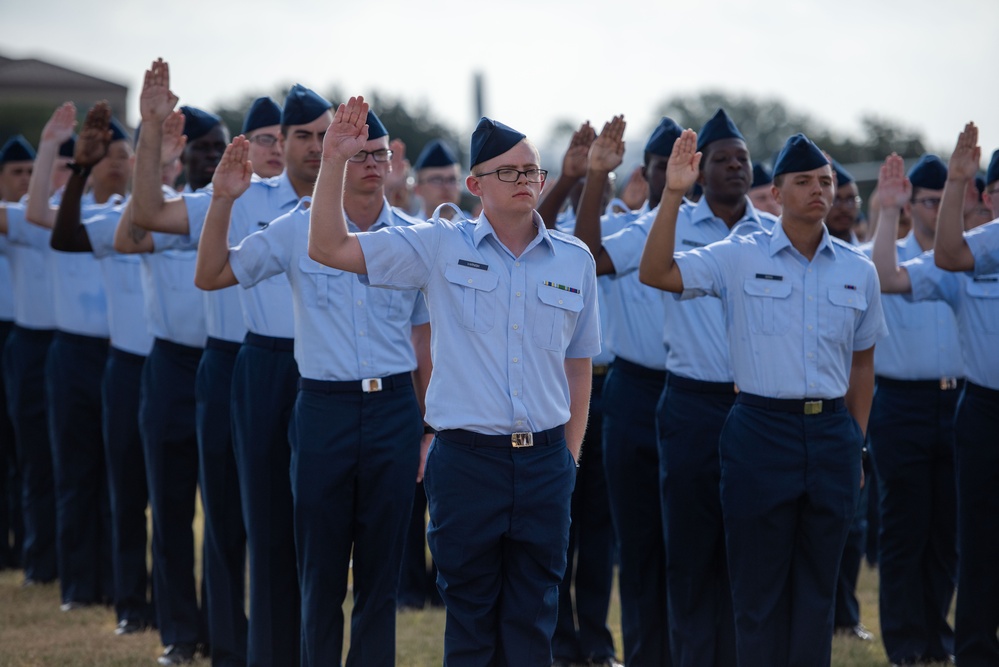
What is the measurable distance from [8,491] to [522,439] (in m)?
6.65

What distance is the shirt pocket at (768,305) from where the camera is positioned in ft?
17.4

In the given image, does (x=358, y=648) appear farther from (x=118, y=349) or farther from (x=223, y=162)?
(x=118, y=349)

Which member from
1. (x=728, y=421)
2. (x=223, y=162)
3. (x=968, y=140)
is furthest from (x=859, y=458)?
(x=223, y=162)

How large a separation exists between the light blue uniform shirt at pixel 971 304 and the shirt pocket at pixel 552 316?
8.82ft

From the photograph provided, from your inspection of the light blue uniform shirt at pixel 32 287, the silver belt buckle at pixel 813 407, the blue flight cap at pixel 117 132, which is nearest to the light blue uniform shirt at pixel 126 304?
the blue flight cap at pixel 117 132

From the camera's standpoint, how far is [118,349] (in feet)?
25.0

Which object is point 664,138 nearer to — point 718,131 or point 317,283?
point 718,131

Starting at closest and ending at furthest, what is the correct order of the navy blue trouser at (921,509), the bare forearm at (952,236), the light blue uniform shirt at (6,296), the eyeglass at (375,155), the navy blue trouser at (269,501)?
the eyeglass at (375,155) → the navy blue trouser at (269,501) → the bare forearm at (952,236) → the navy blue trouser at (921,509) → the light blue uniform shirt at (6,296)

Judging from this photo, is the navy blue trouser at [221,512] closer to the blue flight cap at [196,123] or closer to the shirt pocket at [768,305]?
the blue flight cap at [196,123]

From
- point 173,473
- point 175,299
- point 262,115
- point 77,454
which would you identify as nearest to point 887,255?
point 262,115

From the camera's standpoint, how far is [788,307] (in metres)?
5.32

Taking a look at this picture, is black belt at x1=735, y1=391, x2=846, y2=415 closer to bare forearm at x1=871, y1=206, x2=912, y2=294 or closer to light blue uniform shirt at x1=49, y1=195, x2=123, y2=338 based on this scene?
bare forearm at x1=871, y1=206, x2=912, y2=294

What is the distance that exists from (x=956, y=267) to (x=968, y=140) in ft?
1.96

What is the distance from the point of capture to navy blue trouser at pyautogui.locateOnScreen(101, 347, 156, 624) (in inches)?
295
